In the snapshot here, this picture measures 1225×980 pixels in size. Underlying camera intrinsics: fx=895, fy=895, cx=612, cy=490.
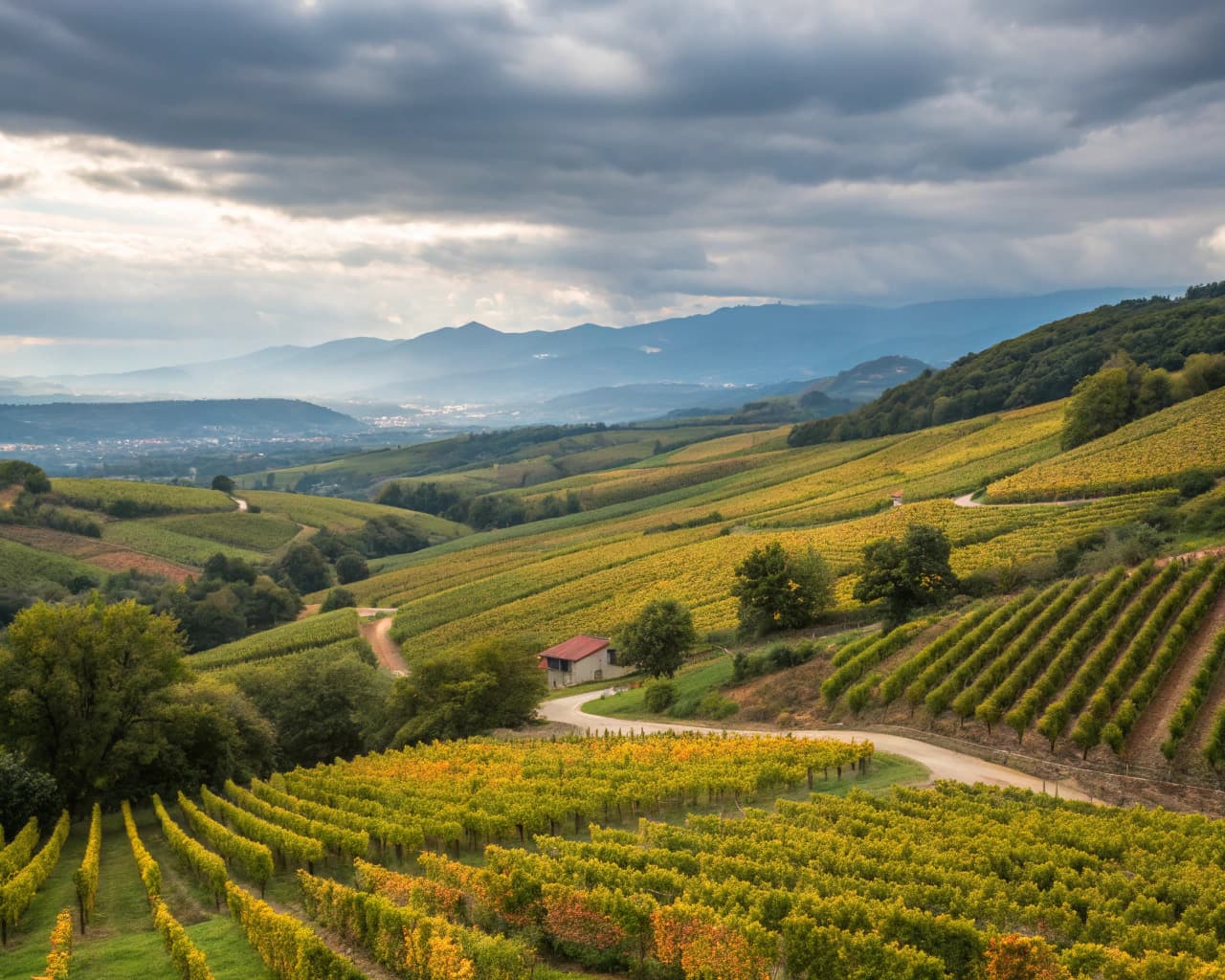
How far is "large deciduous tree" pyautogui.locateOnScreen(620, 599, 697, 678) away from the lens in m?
56.9

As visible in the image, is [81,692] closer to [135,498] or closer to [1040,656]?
[1040,656]

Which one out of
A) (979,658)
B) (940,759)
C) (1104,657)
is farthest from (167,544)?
(1104,657)

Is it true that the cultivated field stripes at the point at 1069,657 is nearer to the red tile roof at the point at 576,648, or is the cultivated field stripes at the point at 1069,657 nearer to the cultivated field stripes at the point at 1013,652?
the cultivated field stripes at the point at 1013,652

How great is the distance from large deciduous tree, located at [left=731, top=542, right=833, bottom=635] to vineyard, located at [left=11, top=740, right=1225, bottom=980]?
24.5 m

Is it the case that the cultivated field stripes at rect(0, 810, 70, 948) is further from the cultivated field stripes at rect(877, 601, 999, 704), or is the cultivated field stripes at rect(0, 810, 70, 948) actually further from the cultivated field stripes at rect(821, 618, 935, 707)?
the cultivated field stripes at rect(877, 601, 999, 704)

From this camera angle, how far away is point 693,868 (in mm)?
20844

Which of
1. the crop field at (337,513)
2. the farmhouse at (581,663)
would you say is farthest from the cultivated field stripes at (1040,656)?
the crop field at (337,513)

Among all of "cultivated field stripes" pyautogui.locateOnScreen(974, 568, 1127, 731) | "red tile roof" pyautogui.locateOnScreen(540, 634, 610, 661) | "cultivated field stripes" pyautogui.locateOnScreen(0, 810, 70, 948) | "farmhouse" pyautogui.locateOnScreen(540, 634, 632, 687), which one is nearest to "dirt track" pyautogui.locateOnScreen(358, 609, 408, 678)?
"farmhouse" pyautogui.locateOnScreen(540, 634, 632, 687)

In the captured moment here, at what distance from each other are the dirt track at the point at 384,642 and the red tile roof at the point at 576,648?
1238cm

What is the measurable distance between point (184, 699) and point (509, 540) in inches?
3669

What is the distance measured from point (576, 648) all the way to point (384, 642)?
2534cm

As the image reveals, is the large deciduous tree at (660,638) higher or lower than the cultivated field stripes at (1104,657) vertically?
lower

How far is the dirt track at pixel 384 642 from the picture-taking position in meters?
76.6

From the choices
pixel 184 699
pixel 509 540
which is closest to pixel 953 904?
pixel 184 699
